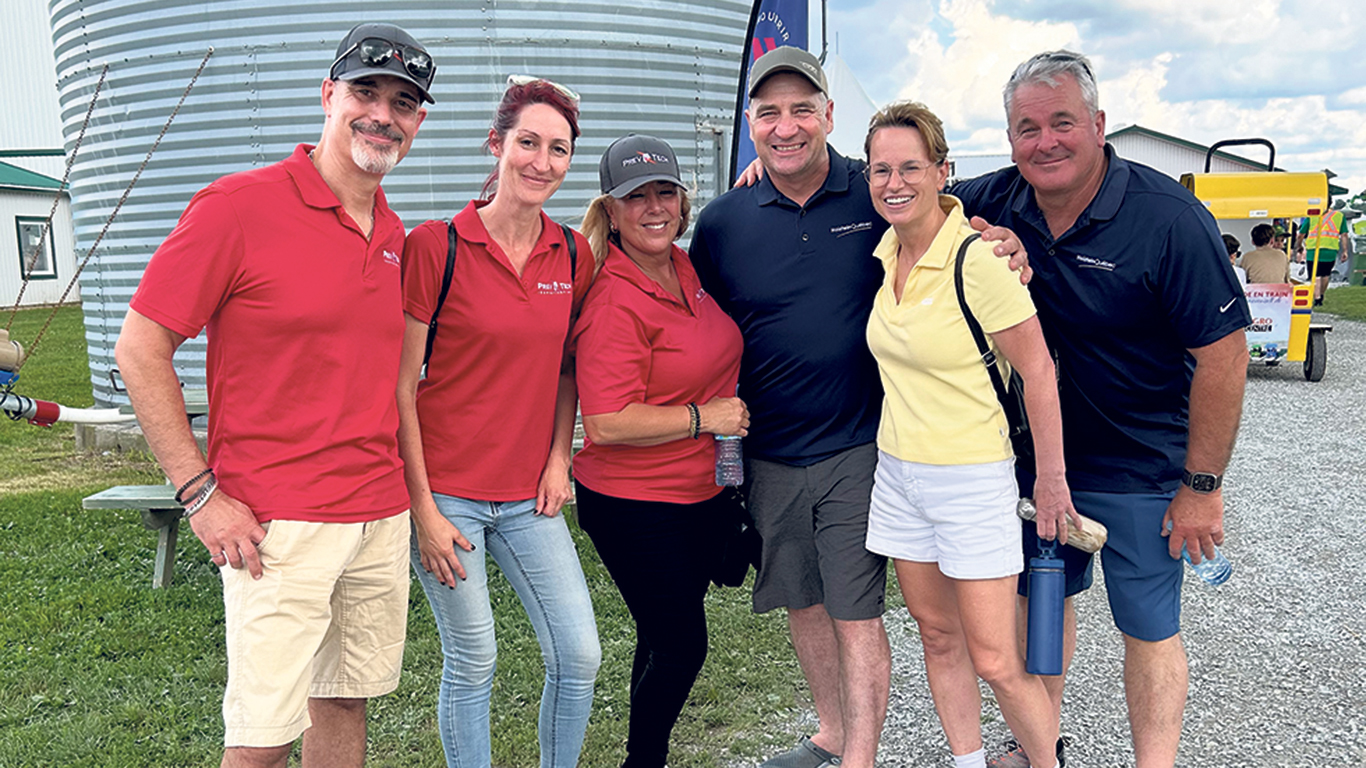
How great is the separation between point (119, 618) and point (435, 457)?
328 cm

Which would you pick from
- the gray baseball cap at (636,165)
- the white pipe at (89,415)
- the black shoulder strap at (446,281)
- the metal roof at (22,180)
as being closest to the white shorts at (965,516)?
the gray baseball cap at (636,165)

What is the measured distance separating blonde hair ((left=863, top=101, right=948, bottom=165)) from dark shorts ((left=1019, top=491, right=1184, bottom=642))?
121cm

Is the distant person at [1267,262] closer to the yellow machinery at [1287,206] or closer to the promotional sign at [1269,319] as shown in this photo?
the promotional sign at [1269,319]

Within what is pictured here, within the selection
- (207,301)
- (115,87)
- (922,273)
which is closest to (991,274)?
(922,273)

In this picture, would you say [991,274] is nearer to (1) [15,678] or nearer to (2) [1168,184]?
(2) [1168,184]

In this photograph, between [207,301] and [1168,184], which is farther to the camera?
[1168,184]

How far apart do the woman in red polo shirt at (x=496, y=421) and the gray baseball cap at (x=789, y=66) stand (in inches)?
28.0

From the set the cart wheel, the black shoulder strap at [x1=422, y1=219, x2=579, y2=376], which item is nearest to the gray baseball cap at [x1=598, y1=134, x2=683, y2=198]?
the black shoulder strap at [x1=422, y1=219, x2=579, y2=376]

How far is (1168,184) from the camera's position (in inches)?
118

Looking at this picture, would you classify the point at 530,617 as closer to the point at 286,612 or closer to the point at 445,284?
the point at 286,612

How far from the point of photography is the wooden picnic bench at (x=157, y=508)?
213 inches

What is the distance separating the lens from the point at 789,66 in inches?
129

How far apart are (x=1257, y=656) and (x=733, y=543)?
296 cm

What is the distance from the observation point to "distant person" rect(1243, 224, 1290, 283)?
12688mm
